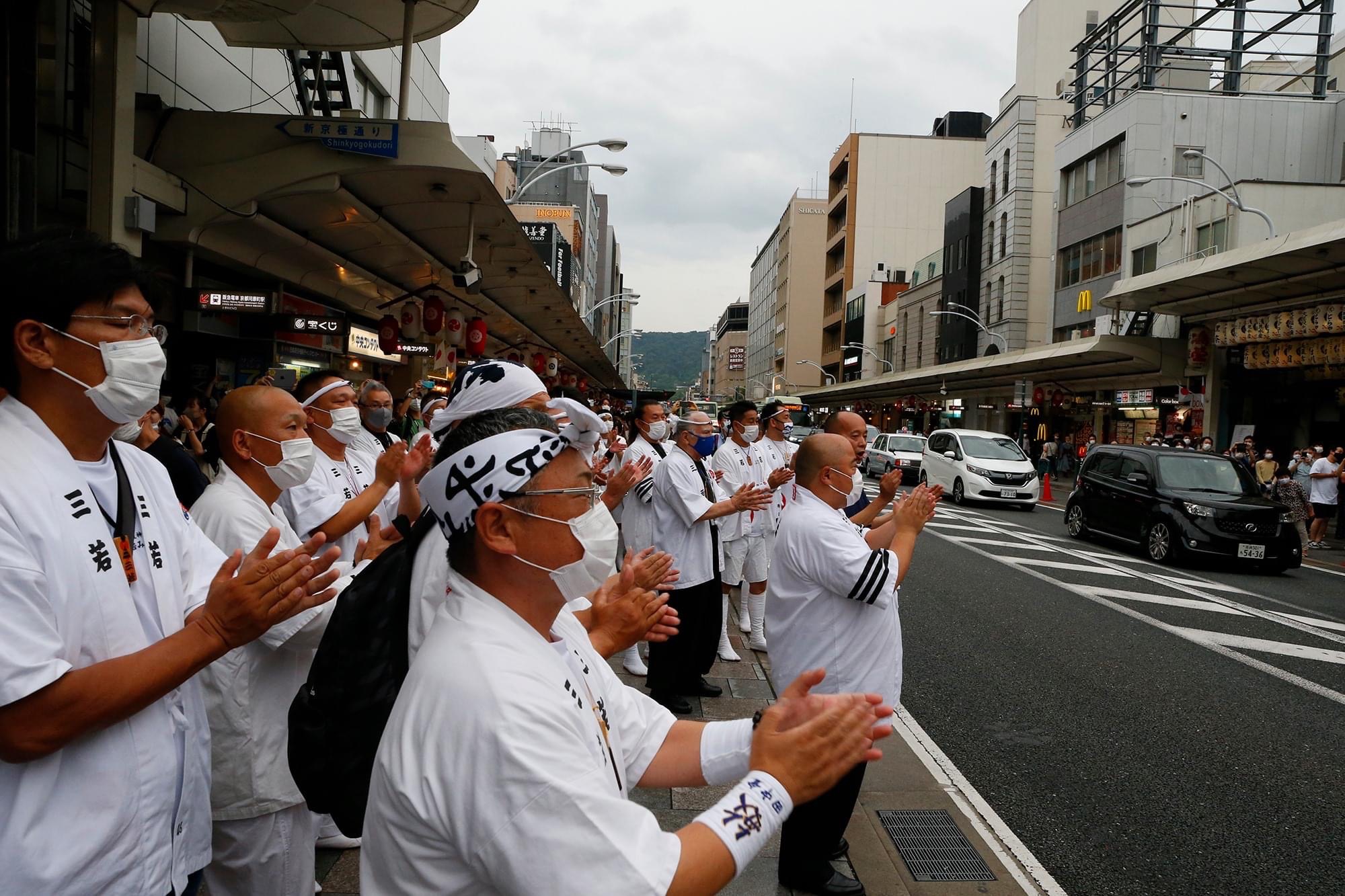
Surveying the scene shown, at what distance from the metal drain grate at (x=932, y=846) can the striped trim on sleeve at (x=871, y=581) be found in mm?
1317

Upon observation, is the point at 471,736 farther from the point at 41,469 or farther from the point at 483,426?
the point at 41,469

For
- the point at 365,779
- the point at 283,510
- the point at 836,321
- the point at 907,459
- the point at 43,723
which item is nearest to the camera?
the point at 43,723

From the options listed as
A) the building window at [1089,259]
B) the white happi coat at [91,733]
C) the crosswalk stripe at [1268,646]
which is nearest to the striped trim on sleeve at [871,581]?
the white happi coat at [91,733]

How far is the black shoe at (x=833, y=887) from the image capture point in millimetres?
3610

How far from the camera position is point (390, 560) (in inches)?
81.9

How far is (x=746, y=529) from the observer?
8.08 m

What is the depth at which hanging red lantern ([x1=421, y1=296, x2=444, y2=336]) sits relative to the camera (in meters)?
13.7

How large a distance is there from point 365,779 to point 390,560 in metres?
0.50

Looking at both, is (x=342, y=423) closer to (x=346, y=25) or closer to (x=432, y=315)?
(x=346, y=25)

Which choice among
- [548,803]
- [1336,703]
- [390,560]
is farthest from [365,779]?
[1336,703]

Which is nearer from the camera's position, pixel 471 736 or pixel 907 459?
pixel 471 736

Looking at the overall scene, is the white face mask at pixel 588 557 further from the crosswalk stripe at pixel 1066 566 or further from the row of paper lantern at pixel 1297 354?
the row of paper lantern at pixel 1297 354

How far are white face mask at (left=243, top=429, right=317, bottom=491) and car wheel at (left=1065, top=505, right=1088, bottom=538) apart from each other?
Answer: 1535cm

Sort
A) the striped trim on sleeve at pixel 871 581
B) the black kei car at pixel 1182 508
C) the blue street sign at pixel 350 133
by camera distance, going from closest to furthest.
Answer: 1. the striped trim on sleeve at pixel 871 581
2. the blue street sign at pixel 350 133
3. the black kei car at pixel 1182 508
